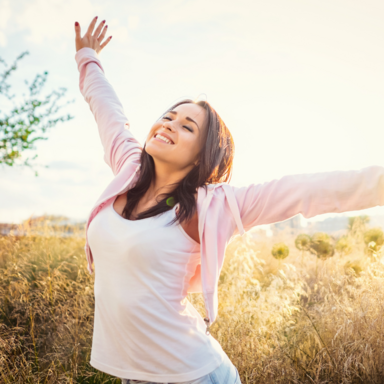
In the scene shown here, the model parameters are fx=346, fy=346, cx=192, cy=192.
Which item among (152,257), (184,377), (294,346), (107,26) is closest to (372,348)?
(294,346)

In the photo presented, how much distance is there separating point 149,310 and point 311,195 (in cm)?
68

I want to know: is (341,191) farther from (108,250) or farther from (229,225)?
(108,250)

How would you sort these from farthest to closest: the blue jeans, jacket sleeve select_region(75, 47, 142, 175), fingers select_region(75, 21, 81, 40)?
fingers select_region(75, 21, 81, 40) → jacket sleeve select_region(75, 47, 142, 175) → the blue jeans

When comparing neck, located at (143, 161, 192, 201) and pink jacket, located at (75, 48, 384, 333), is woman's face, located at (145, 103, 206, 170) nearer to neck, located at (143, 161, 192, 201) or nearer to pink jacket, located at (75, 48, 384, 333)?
neck, located at (143, 161, 192, 201)

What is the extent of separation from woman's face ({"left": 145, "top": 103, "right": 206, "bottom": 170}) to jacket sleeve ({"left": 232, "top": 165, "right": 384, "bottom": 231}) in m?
0.37

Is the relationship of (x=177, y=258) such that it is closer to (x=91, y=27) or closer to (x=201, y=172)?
(x=201, y=172)

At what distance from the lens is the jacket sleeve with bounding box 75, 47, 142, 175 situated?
190 cm

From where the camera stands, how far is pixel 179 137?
Result: 4.96 ft

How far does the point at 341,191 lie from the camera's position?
1110 mm

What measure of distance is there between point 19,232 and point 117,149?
4.22 m

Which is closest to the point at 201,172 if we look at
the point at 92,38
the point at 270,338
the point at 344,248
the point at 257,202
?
the point at 257,202

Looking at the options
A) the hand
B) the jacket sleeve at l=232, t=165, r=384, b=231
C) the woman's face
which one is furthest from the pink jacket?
the hand

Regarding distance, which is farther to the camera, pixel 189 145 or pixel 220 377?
pixel 189 145

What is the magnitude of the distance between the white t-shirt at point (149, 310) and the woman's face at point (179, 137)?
32 centimetres
